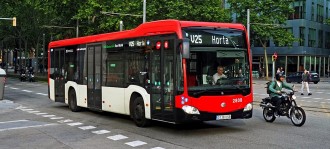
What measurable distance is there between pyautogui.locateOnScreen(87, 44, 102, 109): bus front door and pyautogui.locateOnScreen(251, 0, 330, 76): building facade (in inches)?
1922

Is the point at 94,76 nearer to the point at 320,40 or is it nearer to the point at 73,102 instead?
the point at 73,102

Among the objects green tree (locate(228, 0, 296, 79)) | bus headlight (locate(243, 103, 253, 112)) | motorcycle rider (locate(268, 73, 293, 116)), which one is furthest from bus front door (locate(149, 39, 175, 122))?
green tree (locate(228, 0, 296, 79))

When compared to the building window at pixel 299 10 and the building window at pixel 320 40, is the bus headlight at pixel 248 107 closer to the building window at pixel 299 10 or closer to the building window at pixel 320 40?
the building window at pixel 299 10

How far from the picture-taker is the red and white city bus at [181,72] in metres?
10.0

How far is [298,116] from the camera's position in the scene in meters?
11.8

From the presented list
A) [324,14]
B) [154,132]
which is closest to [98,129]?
[154,132]

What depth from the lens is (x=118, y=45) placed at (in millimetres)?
12938

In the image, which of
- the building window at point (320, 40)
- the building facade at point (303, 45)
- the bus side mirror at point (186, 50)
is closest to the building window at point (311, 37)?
the building facade at point (303, 45)

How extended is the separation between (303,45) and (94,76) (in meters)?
52.3

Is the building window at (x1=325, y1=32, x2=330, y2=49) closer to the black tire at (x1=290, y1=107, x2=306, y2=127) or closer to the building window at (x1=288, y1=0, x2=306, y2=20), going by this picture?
the building window at (x1=288, y1=0, x2=306, y2=20)

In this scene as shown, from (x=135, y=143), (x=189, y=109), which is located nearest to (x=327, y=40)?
(x=189, y=109)

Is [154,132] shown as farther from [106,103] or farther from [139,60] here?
[106,103]

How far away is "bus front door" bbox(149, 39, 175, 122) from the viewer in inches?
406

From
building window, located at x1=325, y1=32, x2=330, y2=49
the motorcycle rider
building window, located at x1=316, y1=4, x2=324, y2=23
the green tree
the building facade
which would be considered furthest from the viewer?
building window, located at x1=325, y1=32, x2=330, y2=49
